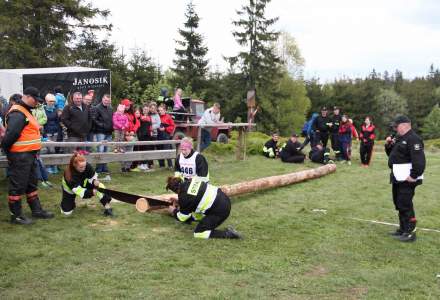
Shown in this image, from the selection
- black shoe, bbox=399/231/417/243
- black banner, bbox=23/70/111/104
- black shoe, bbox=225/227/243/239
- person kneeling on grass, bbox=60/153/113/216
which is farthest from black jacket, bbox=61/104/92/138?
black shoe, bbox=399/231/417/243

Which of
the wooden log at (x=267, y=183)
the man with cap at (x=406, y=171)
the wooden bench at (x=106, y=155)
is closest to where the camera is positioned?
the man with cap at (x=406, y=171)

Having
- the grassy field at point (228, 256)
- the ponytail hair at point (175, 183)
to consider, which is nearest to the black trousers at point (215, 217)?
the grassy field at point (228, 256)

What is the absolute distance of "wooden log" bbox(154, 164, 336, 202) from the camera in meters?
8.95

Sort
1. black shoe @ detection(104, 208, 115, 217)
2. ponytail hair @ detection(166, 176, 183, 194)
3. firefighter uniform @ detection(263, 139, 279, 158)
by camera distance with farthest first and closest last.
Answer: firefighter uniform @ detection(263, 139, 279, 158) → black shoe @ detection(104, 208, 115, 217) → ponytail hair @ detection(166, 176, 183, 194)

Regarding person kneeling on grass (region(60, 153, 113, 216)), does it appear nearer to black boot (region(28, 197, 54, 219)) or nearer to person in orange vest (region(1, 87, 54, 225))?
black boot (region(28, 197, 54, 219))

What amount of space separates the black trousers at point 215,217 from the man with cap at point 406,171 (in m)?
2.60

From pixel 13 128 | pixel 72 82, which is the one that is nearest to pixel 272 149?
pixel 72 82

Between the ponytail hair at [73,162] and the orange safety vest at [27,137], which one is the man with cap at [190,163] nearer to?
the ponytail hair at [73,162]

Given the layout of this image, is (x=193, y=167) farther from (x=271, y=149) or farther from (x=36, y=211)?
(x=271, y=149)

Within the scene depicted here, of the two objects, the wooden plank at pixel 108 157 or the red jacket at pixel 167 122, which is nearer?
the wooden plank at pixel 108 157

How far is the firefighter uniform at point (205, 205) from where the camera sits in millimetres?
6531

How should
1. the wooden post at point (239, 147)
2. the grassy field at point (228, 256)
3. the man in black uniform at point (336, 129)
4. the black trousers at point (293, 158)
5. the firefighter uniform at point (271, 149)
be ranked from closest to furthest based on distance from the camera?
the grassy field at point (228, 256) < the wooden post at point (239, 147) < the black trousers at point (293, 158) < the man in black uniform at point (336, 129) < the firefighter uniform at point (271, 149)

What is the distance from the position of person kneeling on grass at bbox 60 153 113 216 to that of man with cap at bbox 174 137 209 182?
1261 millimetres

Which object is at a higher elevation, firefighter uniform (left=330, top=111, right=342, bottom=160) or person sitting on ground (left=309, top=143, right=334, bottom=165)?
firefighter uniform (left=330, top=111, right=342, bottom=160)
